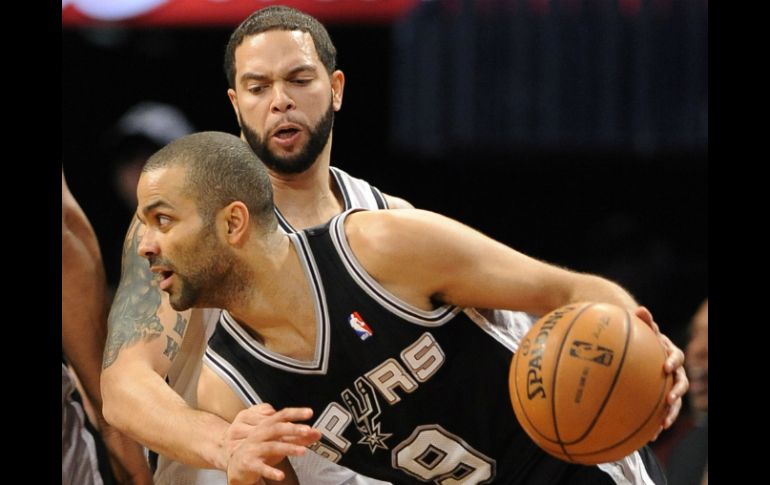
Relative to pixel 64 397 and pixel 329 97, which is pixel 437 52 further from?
pixel 64 397

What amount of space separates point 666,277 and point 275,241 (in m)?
2.60

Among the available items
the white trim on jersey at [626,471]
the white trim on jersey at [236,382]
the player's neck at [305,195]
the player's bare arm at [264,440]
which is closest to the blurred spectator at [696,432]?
the white trim on jersey at [626,471]

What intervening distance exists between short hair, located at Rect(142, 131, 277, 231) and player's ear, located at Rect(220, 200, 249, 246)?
0.01 m

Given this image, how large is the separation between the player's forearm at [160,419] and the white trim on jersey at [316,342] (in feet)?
0.58

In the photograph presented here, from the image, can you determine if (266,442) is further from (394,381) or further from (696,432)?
(696,432)

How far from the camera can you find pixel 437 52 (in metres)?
4.77

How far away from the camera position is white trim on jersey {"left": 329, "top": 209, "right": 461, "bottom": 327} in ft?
8.00

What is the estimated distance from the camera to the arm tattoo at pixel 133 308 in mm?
2707

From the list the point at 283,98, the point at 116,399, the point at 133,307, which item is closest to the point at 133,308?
the point at 133,307

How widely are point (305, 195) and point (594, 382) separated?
103 cm

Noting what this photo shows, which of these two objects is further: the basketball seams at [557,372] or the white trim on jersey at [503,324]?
the white trim on jersey at [503,324]

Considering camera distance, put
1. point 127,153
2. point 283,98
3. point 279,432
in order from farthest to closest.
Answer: point 127,153 → point 283,98 → point 279,432

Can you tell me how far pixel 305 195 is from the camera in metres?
2.91

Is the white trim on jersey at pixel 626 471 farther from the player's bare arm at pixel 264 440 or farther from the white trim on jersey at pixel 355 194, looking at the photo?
the white trim on jersey at pixel 355 194
